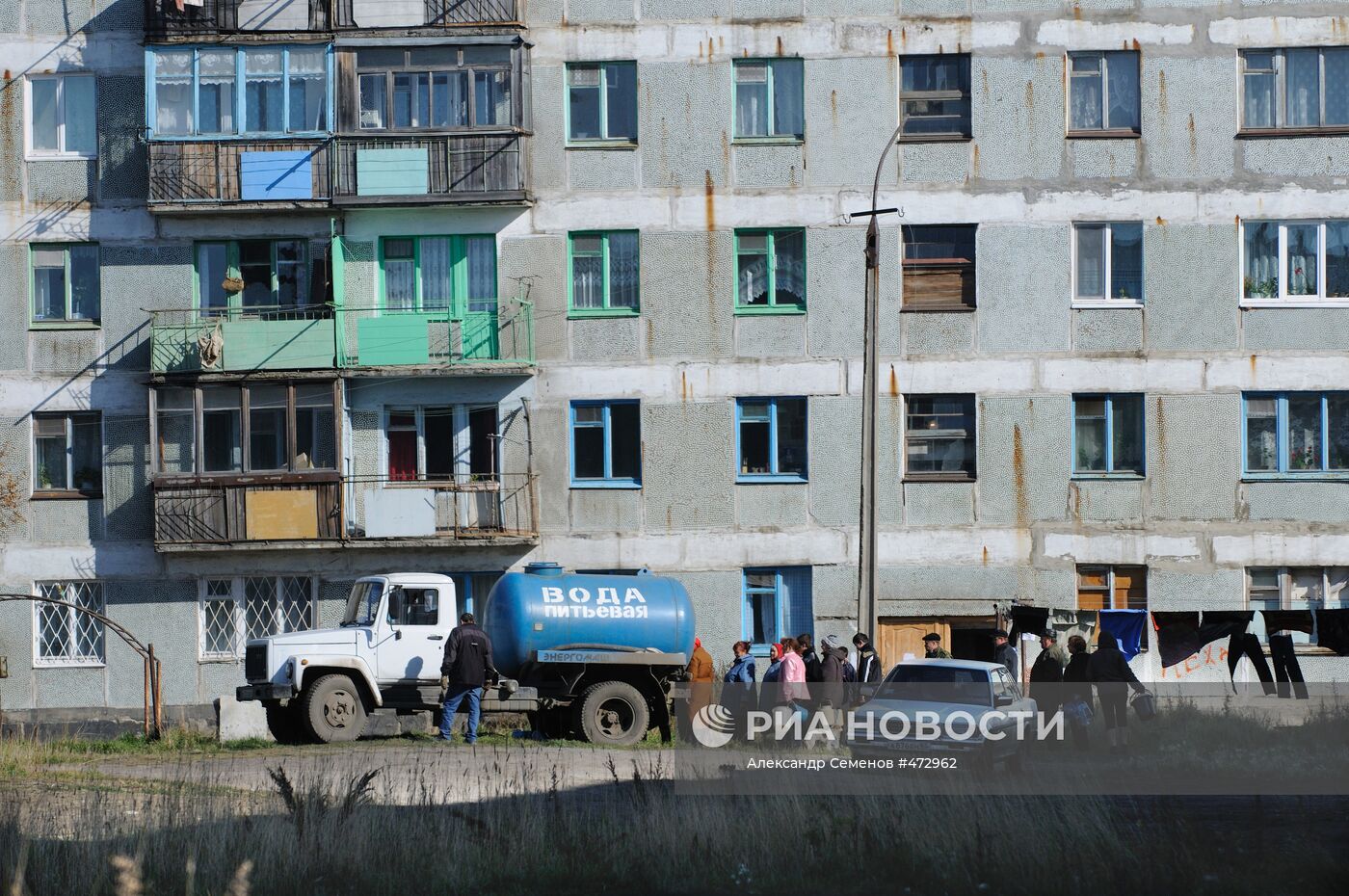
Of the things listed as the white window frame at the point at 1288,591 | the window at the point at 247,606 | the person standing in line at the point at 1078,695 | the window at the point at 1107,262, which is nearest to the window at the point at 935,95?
the window at the point at 1107,262

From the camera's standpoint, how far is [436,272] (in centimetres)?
3334

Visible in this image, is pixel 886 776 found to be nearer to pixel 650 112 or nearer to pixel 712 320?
pixel 712 320

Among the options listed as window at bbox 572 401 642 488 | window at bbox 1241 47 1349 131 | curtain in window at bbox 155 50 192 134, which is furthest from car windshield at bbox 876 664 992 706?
curtain in window at bbox 155 50 192 134

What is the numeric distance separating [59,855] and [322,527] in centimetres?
1898

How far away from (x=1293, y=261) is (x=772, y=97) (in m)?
10.2

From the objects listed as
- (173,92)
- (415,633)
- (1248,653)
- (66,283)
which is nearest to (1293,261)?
(1248,653)

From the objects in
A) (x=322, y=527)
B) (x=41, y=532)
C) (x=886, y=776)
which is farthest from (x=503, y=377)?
(x=886, y=776)

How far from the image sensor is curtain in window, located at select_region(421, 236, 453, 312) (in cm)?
3328

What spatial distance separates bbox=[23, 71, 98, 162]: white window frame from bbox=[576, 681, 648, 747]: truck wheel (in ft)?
53.9

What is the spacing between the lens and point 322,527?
107 ft

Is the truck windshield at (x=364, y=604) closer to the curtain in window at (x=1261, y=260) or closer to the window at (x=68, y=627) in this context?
the window at (x=68, y=627)

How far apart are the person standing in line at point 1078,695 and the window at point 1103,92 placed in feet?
44.9

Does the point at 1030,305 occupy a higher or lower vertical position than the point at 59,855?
higher

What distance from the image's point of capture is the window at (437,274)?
33.2 metres
